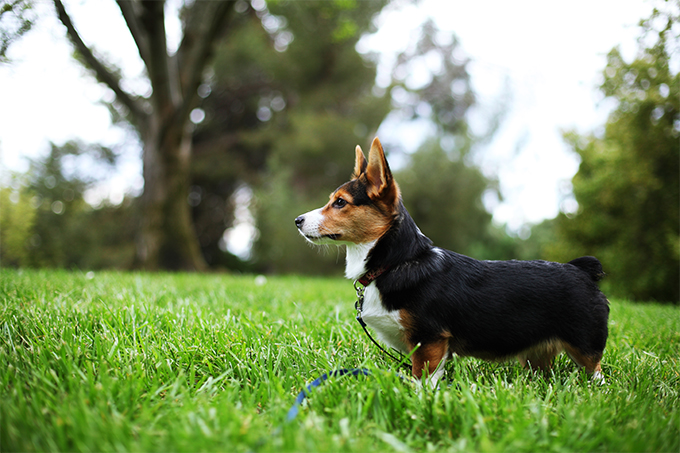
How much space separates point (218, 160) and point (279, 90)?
3732mm

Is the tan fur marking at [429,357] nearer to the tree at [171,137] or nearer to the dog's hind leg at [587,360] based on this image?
the dog's hind leg at [587,360]

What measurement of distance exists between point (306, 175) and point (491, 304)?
11.8 metres

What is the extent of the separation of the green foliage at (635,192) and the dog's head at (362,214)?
5238 millimetres

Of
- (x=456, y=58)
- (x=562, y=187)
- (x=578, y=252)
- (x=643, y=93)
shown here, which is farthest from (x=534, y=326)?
(x=456, y=58)

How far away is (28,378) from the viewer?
180 cm

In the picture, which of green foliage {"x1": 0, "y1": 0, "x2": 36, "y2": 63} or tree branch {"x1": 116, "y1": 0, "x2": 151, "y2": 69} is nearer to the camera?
green foliage {"x1": 0, "y1": 0, "x2": 36, "y2": 63}

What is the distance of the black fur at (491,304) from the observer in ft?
7.29

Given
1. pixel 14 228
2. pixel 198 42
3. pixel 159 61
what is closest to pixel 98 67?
pixel 159 61

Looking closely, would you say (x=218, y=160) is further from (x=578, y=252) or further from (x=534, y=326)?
(x=534, y=326)

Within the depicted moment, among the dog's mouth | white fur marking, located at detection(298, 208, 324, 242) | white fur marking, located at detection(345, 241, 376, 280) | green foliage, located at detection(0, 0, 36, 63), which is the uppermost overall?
green foliage, located at detection(0, 0, 36, 63)

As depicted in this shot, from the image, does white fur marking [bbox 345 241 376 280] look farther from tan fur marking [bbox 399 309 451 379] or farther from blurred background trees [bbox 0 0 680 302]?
blurred background trees [bbox 0 0 680 302]

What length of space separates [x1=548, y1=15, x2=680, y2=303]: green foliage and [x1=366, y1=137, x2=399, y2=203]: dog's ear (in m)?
5.22

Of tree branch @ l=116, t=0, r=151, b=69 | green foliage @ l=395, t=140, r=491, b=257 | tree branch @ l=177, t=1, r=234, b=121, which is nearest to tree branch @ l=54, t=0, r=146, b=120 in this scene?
tree branch @ l=116, t=0, r=151, b=69

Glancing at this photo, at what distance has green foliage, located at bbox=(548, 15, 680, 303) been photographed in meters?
6.70
